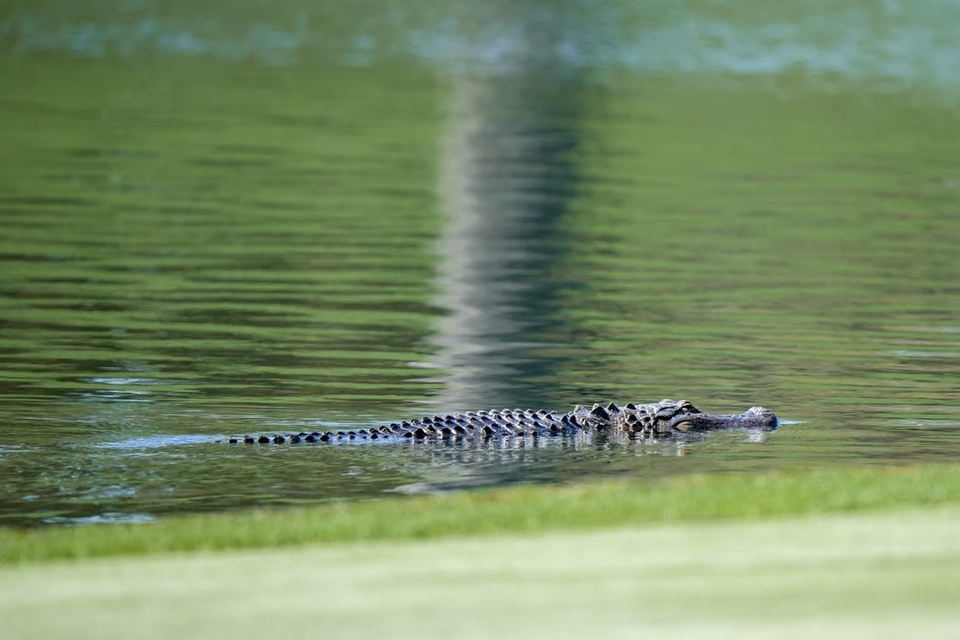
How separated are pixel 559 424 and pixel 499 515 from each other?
4699 millimetres

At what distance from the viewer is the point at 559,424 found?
546 inches

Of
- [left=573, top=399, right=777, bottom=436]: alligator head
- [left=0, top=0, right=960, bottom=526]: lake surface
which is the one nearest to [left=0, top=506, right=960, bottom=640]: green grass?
[left=0, top=0, right=960, bottom=526]: lake surface

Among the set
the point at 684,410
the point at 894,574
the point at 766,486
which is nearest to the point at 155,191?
the point at 684,410

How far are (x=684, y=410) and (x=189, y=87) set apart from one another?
119 feet

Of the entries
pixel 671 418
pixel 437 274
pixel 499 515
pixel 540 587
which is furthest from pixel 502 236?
pixel 540 587

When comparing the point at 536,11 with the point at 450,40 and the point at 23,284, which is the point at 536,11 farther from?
the point at 23,284

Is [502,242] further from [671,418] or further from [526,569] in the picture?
[526,569]

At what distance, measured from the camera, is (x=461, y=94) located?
50.8 m

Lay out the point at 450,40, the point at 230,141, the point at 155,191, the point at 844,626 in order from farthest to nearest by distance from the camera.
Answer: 1. the point at 450,40
2. the point at 230,141
3. the point at 155,191
4. the point at 844,626

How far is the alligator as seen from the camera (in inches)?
523

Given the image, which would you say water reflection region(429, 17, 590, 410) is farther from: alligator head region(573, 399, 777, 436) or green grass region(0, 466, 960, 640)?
green grass region(0, 466, 960, 640)

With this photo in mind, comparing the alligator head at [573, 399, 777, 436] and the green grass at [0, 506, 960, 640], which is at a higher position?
the alligator head at [573, 399, 777, 436]

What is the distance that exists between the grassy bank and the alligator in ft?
10.2

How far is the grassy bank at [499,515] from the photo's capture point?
8711 millimetres
